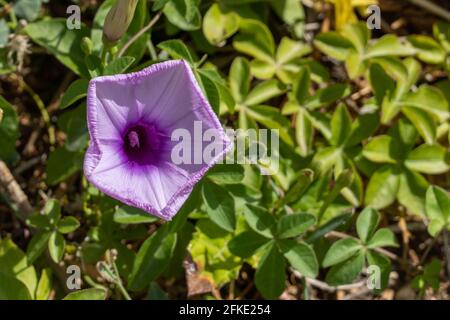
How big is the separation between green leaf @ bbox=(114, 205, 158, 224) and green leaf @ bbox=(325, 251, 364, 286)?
614 millimetres

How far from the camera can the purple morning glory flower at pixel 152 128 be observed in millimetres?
1797

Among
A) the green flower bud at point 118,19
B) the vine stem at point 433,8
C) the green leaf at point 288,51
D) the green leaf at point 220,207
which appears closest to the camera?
the green flower bud at point 118,19

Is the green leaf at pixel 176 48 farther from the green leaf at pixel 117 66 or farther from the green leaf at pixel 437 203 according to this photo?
the green leaf at pixel 437 203

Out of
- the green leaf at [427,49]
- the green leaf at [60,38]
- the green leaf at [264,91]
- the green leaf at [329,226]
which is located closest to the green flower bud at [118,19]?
the green leaf at [60,38]

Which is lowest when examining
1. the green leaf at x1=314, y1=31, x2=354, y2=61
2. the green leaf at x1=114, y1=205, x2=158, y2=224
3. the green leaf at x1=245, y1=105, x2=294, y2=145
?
the green leaf at x1=114, y1=205, x2=158, y2=224

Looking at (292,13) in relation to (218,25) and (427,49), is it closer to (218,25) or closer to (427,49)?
(218,25)

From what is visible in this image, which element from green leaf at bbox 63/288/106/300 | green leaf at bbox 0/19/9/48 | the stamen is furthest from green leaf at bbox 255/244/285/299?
green leaf at bbox 0/19/9/48

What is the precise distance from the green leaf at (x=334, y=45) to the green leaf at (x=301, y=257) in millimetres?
806

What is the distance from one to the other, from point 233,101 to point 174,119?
43 centimetres

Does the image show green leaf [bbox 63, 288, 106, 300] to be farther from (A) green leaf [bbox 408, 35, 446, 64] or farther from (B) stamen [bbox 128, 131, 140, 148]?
(A) green leaf [bbox 408, 35, 446, 64]

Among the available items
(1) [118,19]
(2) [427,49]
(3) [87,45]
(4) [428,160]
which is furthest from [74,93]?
(2) [427,49]

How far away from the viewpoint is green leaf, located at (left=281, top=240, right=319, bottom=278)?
2.29 meters
